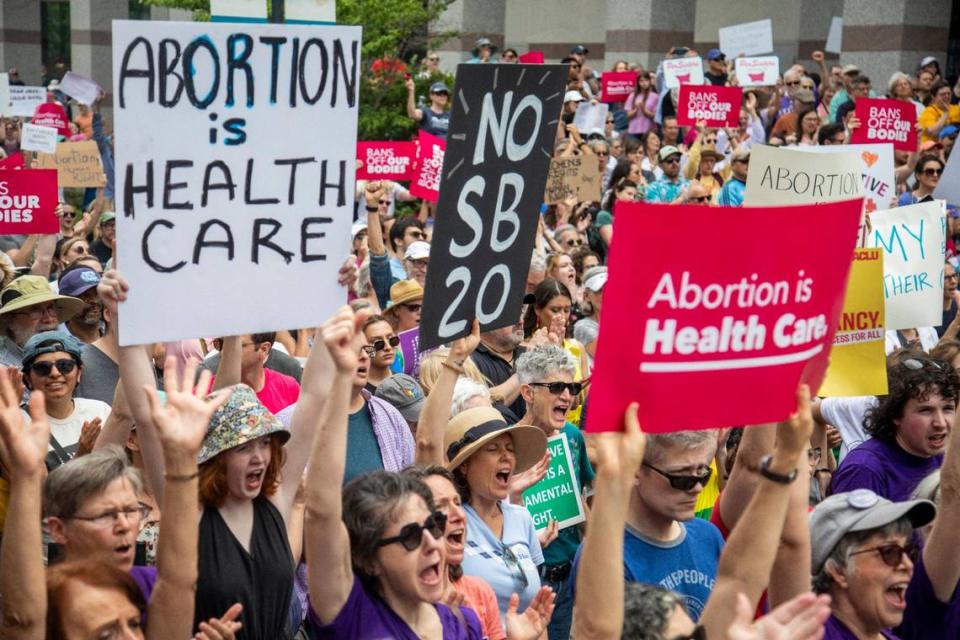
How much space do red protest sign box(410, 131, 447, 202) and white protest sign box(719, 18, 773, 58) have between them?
704 cm

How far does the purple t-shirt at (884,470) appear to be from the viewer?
539 cm

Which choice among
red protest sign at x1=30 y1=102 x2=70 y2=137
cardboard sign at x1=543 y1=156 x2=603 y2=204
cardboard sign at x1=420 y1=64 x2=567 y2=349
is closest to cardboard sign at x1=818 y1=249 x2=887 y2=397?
cardboard sign at x1=420 y1=64 x2=567 y2=349

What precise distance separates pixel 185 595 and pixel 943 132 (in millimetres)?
12247

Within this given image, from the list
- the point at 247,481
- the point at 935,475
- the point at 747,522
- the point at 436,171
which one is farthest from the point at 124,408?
the point at 436,171

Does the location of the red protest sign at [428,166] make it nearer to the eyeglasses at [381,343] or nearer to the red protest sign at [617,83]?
the eyeglasses at [381,343]

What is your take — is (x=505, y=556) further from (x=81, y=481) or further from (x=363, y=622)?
(x=81, y=481)

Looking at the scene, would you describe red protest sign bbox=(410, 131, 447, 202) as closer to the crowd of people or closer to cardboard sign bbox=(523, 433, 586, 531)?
the crowd of people

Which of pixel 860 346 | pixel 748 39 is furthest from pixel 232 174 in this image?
pixel 748 39

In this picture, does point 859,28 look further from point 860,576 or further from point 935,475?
point 860,576

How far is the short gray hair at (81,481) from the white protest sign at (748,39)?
1484 cm

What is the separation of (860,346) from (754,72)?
11673 millimetres

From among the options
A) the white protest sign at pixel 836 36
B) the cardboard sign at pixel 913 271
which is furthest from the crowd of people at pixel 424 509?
the white protest sign at pixel 836 36

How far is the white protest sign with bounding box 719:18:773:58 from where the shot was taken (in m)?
17.6

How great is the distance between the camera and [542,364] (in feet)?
20.0
